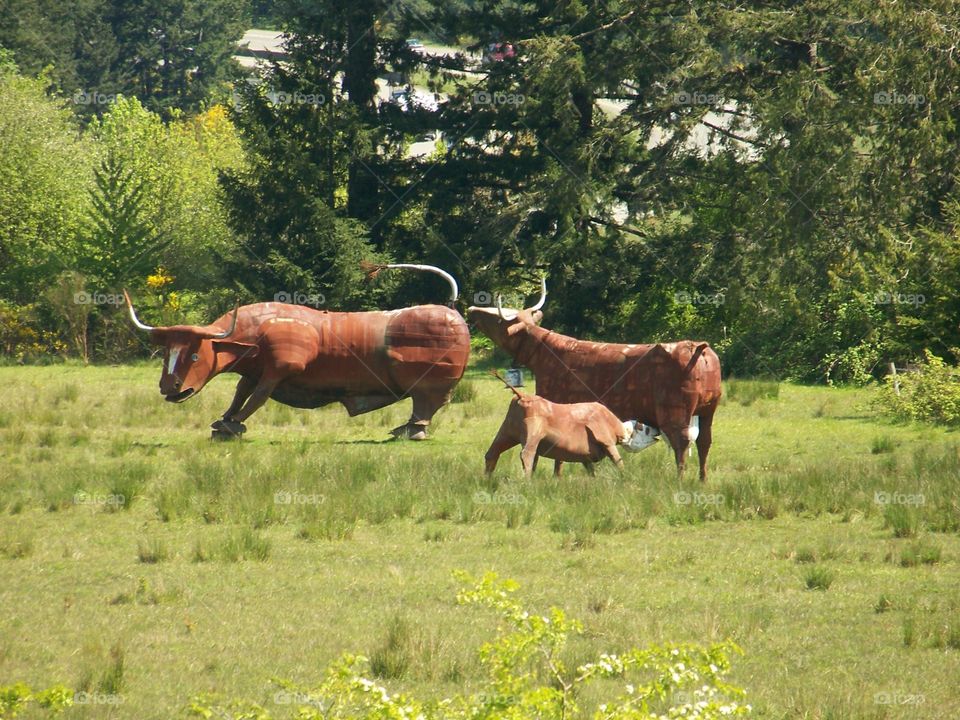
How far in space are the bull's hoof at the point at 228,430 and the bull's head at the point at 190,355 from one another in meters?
0.79

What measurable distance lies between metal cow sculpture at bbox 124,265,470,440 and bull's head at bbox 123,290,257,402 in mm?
44

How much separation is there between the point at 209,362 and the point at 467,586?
8556 millimetres

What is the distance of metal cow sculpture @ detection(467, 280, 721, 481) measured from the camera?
15.8 meters

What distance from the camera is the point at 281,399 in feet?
66.9

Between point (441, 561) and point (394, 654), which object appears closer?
point (394, 654)

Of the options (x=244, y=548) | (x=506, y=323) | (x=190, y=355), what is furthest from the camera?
(x=190, y=355)

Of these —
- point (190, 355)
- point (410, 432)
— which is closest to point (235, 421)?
point (190, 355)

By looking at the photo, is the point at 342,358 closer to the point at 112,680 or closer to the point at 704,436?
the point at 704,436

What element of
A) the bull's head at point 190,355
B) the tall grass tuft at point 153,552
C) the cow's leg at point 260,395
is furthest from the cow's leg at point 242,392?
the tall grass tuft at point 153,552

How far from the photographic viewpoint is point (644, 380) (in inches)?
631

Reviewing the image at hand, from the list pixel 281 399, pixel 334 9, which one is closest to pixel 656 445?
pixel 281 399

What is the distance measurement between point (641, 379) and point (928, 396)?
277 inches

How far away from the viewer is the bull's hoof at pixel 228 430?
1961 centimetres

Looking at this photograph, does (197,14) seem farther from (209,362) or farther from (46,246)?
(209,362)
